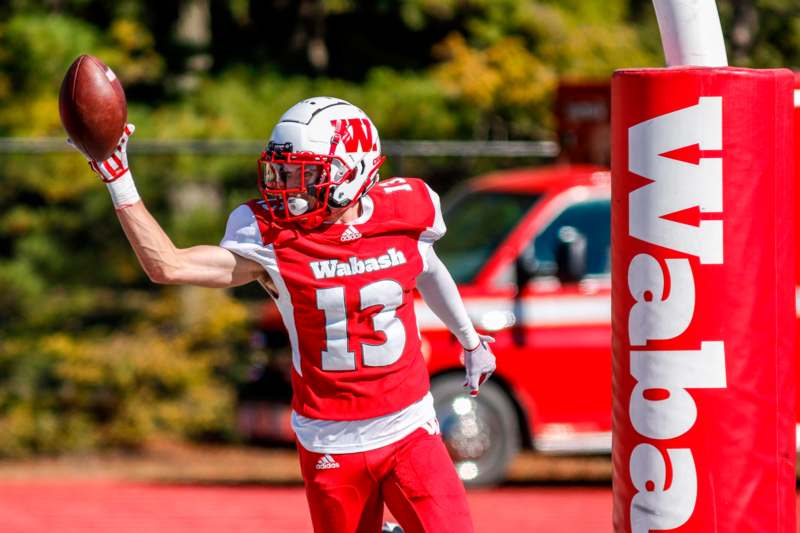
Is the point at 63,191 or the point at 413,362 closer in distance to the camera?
the point at 413,362

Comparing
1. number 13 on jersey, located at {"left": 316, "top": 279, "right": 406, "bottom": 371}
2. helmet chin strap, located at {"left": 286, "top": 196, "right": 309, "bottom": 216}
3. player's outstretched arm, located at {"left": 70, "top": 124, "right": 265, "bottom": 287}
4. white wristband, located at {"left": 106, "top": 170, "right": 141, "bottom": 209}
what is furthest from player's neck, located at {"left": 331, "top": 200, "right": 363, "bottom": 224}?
white wristband, located at {"left": 106, "top": 170, "right": 141, "bottom": 209}

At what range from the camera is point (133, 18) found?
1502 centimetres

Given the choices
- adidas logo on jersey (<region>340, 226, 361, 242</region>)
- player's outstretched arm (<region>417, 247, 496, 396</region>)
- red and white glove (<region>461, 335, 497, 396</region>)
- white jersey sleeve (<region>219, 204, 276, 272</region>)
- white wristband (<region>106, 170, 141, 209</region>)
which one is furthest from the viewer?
red and white glove (<region>461, 335, 497, 396</region>)

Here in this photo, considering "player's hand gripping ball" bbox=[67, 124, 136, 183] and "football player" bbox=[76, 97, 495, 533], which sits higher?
"player's hand gripping ball" bbox=[67, 124, 136, 183]

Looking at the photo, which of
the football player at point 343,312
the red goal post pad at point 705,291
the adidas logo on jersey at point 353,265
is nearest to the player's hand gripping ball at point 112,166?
the football player at point 343,312

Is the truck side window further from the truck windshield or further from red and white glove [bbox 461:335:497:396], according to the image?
red and white glove [bbox 461:335:497:396]

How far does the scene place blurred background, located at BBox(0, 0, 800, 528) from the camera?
1199 cm

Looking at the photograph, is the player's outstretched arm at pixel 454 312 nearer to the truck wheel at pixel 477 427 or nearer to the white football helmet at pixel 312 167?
the white football helmet at pixel 312 167

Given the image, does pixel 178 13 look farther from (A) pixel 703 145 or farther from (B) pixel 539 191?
(A) pixel 703 145

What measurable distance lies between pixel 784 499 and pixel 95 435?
796 cm

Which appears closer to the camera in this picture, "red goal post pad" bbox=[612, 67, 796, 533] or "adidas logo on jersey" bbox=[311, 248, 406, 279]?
"red goal post pad" bbox=[612, 67, 796, 533]

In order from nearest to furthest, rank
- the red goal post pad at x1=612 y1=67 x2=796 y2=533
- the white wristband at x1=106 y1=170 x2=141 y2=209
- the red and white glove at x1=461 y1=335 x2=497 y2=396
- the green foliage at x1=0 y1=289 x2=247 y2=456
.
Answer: the white wristband at x1=106 y1=170 x2=141 y2=209 → the red goal post pad at x1=612 y1=67 x2=796 y2=533 → the red and white glove at x1=461 y1=335 x2=497 y2=396 → the green foliage at x1=0 y1=289 x2=247 y2=456

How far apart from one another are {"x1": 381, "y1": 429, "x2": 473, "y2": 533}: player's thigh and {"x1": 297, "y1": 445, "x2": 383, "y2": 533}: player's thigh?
3.4 inches

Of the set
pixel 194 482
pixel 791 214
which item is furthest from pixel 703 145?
pixel 194 482
